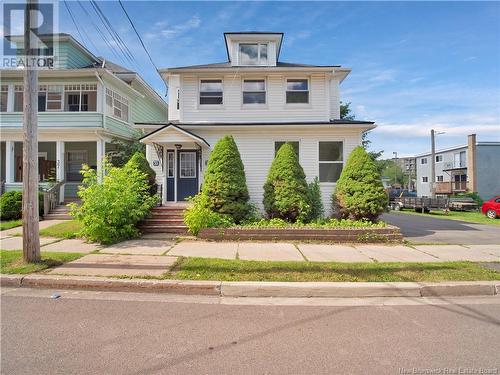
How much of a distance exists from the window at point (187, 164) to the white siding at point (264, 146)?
54 cm

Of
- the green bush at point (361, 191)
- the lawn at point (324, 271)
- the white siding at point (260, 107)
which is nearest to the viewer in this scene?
the lawn at point (324, 271)

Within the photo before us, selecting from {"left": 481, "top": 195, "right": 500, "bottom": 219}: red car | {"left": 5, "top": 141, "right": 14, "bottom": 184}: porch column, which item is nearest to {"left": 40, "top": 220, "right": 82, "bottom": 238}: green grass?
{"left": 5, "top": 141, "right": 14, "bottom": 184}: porch column

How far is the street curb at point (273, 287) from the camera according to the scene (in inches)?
203

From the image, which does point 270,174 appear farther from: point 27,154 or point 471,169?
point 471,169

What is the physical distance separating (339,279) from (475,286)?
238 cm

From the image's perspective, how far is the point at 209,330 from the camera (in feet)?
12.6

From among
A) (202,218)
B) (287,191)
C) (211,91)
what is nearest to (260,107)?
(211,91)

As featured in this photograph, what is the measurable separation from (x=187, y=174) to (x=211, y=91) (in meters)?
4.12

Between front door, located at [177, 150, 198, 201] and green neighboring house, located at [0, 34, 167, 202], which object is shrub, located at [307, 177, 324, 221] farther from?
green neighboring house, located at [0, 34, 167, 202]

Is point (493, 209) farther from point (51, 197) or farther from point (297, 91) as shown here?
point (51, 197)

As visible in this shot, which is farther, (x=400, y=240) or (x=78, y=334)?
(x=400, y=240)

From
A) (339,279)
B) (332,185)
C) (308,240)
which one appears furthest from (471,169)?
(339,279)

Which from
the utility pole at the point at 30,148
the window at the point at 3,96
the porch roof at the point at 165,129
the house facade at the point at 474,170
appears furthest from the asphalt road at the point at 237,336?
the house facade at the point at 474,170

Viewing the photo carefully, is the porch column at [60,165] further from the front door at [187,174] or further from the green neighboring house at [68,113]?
the front door at [187,174]
